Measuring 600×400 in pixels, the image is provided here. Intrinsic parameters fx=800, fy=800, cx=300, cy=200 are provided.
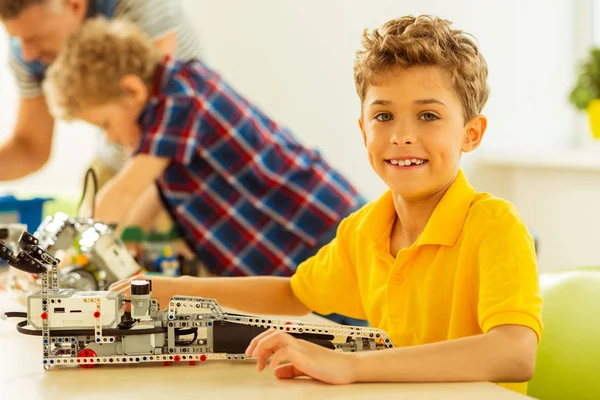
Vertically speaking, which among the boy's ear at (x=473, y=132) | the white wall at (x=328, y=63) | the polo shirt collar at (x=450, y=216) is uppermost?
the white wall at (x=328, y=63)

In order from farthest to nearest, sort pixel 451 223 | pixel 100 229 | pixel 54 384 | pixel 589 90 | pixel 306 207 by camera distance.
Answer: pixel 589 90 → pixel 306 207 → pixel 100 229 → pixel 451 223 → pixel 54 384

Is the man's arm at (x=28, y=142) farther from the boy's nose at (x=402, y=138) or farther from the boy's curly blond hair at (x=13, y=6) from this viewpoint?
the boy's nose at (x=402, y=138)

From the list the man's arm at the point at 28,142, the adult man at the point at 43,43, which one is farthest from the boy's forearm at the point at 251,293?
the man's arm at the point at 28,142

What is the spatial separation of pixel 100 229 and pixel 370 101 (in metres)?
0.54

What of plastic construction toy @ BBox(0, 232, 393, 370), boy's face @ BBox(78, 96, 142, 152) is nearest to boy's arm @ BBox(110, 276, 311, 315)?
plastic construction toy @ BBox(0, 232, 393, 370)

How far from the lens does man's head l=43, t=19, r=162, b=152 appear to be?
219 centimetres

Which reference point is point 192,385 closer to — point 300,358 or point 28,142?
point 300,358

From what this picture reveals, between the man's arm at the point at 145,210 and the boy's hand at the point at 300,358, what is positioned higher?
the man's arm at the point at 145,210

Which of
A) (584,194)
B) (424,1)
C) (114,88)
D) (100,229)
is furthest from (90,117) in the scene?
(584,194)

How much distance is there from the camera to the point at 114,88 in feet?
7.17

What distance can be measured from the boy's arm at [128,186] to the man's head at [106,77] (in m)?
0.11

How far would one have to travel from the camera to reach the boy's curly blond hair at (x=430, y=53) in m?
1.05

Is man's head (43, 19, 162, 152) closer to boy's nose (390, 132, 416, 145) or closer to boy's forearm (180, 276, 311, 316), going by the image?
boy's forearm (180, 276, 311, 316)

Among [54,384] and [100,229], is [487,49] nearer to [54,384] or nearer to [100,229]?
[100,229]
